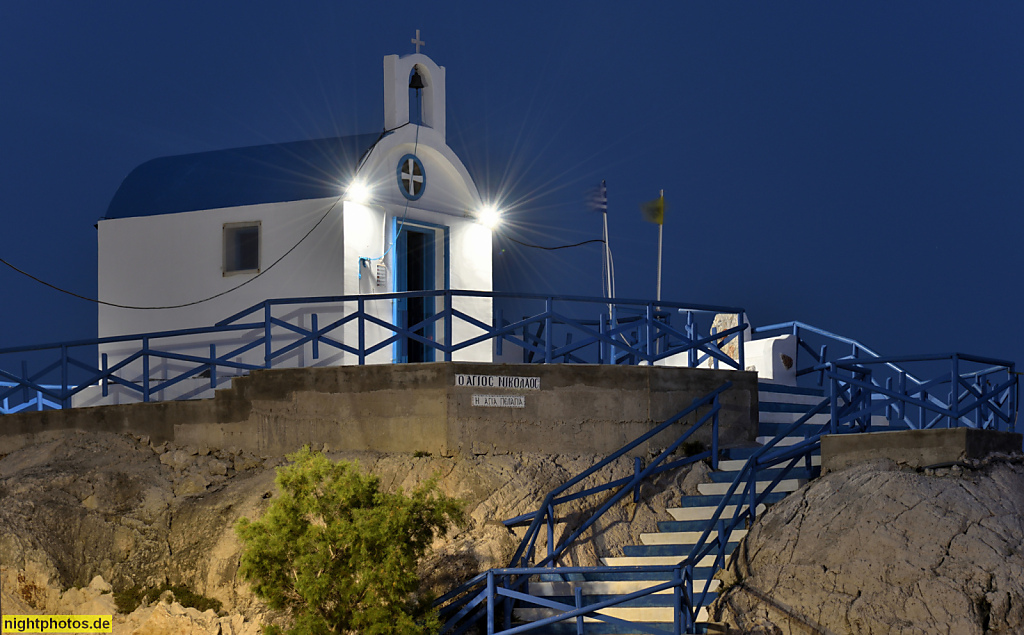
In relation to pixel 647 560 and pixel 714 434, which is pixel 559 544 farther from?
pixel 714 434

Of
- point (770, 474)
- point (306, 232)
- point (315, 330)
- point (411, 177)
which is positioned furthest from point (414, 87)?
point (770, 474)

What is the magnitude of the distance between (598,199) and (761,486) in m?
9.24

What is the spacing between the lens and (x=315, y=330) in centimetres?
1534

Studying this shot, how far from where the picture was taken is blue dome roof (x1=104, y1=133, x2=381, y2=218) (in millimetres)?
16992

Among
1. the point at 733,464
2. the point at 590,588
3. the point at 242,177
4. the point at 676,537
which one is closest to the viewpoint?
the point at 590,588

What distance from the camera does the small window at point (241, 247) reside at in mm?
17328

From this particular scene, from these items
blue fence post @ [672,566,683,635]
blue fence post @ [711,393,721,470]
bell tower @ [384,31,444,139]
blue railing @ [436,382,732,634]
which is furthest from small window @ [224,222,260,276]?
blue fence post @ [672,566,683,635]

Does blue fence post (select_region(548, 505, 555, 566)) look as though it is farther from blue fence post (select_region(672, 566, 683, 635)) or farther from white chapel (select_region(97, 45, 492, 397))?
white chapel (select_region(97, 45, 492, 397))

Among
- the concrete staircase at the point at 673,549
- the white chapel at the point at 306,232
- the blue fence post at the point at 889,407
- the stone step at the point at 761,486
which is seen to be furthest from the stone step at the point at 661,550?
the white chapel at the point at 306,232

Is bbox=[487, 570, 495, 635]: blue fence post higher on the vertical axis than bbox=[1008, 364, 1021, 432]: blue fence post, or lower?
lower

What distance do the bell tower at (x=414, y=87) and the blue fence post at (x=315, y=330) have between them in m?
3.27

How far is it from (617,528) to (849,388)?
20.0 ft

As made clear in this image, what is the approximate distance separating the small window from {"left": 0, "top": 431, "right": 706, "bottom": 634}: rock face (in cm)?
373

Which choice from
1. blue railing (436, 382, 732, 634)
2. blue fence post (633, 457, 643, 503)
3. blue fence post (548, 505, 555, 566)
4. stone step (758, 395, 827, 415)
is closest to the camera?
blue railing (436, 382, 732, 634)
